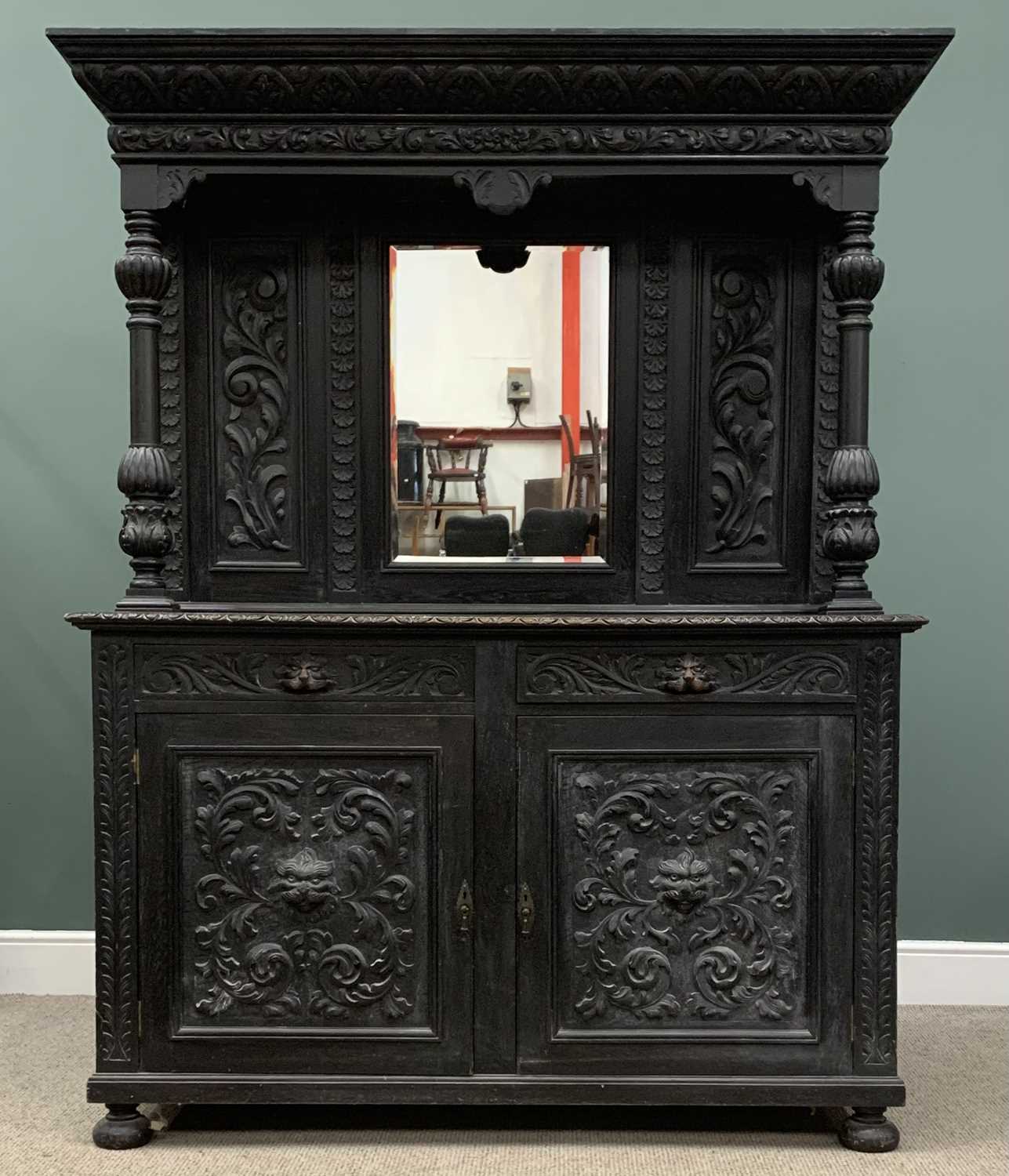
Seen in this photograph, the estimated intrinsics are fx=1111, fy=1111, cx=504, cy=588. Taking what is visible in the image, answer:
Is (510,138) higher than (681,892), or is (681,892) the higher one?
(510,138)

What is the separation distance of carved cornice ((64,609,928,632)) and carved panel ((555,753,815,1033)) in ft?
0.91

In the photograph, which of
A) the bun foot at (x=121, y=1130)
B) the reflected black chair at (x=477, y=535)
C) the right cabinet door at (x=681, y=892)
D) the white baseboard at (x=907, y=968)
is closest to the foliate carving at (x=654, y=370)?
the reflected black chair at (x=477, y=535)

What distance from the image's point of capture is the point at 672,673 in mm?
2209

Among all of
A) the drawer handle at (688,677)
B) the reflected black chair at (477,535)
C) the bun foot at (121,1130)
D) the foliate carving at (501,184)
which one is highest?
the foliate carving at (501,184)

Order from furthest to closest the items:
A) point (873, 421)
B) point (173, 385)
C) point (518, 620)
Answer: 1. point (873, 421)
2. point (173, 385)
3. point (518, 620)

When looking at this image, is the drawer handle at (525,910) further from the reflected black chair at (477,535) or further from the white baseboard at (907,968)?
the white baseboard at (907,968)

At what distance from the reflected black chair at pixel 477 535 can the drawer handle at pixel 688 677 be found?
0.46 meters

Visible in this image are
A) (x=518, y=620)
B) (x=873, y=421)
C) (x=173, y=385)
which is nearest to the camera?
(x=518, y=620)

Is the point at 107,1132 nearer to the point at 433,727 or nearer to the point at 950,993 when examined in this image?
the point at 433,727

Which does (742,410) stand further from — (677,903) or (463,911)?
(463,911)

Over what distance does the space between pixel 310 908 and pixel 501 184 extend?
1508 millimetres

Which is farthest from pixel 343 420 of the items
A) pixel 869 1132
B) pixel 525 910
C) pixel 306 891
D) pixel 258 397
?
pixel 869 1132

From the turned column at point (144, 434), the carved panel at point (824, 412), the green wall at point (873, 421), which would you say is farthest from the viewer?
the green wall at point (873, 421)

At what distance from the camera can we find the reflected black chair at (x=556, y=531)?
2414mm
